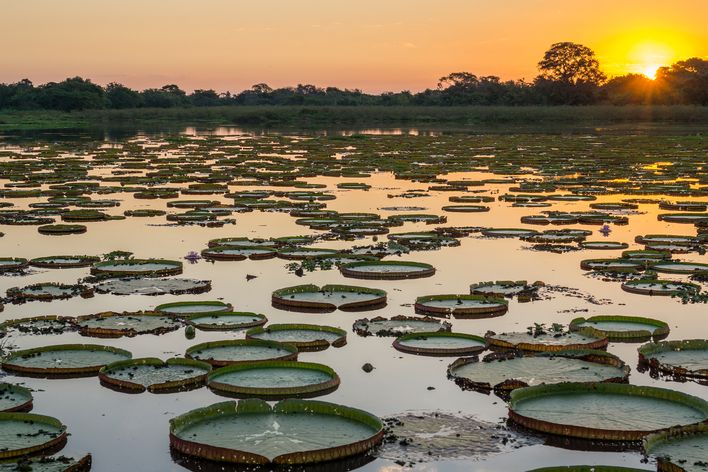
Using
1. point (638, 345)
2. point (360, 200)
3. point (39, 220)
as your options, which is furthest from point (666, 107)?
point (638, 345)

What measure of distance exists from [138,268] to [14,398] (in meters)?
5.02

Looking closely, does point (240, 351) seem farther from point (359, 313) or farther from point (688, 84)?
point (688, 84)

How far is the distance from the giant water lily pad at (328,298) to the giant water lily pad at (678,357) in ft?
9.59

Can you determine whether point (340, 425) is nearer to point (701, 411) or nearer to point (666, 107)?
point (701, 411)

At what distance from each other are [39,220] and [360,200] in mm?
6731

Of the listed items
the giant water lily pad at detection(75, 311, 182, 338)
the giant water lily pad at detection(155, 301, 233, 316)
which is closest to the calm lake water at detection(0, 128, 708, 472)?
the giant water lily pad at detection(75, 311, 182, 338)

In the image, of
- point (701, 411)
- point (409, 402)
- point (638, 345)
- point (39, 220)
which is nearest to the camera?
point (701, 411)

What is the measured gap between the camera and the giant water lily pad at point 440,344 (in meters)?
8.29

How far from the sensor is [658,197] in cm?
2164

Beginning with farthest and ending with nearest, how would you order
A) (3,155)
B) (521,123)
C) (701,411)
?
(521,123) < (3,155) < (701,411)

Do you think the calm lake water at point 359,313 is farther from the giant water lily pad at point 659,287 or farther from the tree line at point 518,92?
the tree line at point 518,92

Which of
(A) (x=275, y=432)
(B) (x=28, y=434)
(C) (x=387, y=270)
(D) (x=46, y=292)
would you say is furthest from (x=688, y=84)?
(B) (x=28, y=434)

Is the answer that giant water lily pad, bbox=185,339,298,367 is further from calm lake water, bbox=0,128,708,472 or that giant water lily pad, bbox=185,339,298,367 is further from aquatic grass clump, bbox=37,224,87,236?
aquatic grass clump, bbox=37,224,87,236

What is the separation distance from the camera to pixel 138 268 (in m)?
12.0
